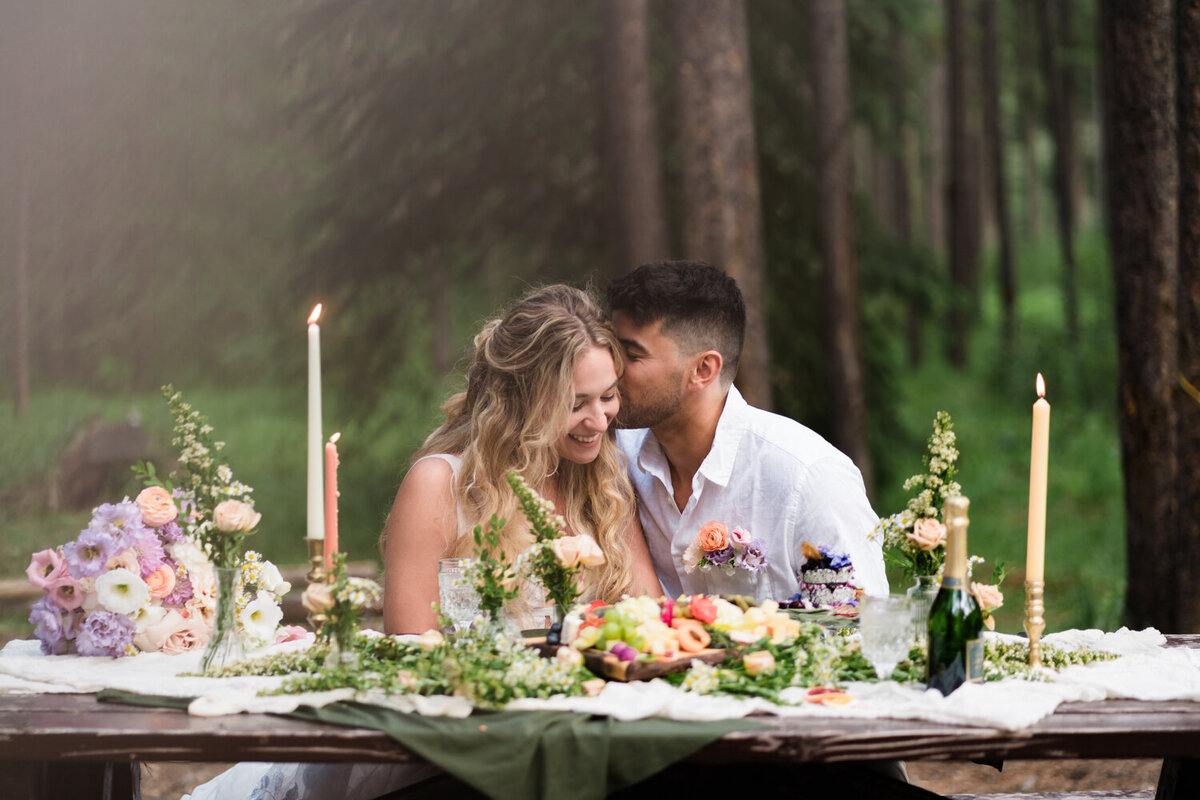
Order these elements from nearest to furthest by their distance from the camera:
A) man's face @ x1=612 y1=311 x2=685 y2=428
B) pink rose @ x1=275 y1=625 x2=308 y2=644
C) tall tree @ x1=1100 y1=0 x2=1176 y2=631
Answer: pink rose @ x1=275 y1=625 x2=308 y2=644
man's face @ x1=612 y1=311 x2=685 y2=428
tall tree @ x1=1100 y1=0 x2=1176 y2=631

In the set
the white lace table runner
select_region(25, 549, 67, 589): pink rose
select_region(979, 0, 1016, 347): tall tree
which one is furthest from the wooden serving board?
select_region(979, 0, 1016, 347): tall tree

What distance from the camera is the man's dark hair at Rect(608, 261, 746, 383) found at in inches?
154

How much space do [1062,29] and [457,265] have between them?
12.5 metres

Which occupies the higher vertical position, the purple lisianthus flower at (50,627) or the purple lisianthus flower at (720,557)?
the purple lisianthus flower at (720,557)

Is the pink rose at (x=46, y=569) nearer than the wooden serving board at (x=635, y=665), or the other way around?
the wooden serving board at (x=635, y=665)

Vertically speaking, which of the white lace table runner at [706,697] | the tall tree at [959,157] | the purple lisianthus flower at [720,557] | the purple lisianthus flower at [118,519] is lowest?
the white lace table runner at [706,697]

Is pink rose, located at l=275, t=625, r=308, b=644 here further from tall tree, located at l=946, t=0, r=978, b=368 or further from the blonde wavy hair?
tall tree, located at l=946, t=0, r=978, b=368

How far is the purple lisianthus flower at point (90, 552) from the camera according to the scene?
266 centimetres

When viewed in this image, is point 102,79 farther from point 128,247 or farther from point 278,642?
point 278,642

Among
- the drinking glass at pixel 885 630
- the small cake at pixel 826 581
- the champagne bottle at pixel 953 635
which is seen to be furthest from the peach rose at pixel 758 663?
the small cake at pixel 826 581

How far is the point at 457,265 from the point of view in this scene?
27.6 ft

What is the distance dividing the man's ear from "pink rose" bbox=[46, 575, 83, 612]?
6.47 feet

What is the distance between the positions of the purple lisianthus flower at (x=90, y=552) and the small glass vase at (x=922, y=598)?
5.73 feet

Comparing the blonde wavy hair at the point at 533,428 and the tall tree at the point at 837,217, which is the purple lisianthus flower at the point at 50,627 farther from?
the tall tree at the point at 837,217
